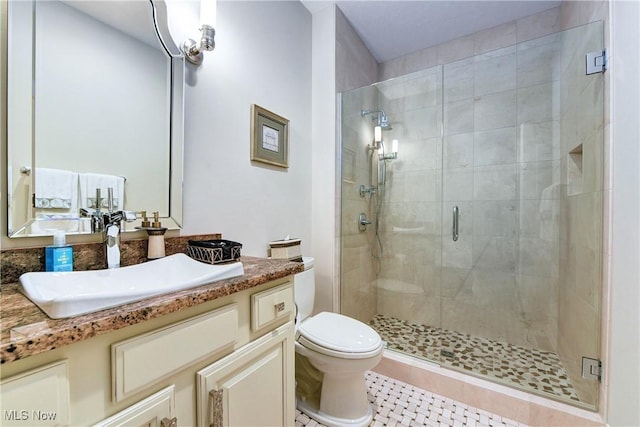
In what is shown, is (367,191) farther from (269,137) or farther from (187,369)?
(187,369)

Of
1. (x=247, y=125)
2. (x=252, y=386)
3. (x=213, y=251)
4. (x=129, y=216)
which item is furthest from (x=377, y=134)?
(x=252, y=386)

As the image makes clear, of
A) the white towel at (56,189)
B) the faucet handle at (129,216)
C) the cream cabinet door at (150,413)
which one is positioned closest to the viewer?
the cream cabinet door at (150,413)

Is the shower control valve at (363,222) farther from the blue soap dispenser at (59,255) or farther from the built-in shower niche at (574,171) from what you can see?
the blue soap dispenser at (59,255)

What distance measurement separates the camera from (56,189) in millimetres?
864

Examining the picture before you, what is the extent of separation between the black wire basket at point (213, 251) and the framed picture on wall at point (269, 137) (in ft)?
2.00

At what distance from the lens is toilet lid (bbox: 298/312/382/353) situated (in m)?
1.28

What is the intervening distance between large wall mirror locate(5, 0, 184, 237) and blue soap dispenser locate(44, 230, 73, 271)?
0.20 ft

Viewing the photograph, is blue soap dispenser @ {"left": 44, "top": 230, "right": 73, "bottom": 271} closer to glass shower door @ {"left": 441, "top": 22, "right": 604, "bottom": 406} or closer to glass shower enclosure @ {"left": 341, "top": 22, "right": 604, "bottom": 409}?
glass shower enclosure @ {"left": 341, "top": 22, "right": 604, "bottom": 409}

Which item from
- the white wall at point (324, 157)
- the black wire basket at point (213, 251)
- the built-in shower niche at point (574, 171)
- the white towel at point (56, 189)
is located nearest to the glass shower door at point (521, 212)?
the built-in shower niche at point (574, 171)

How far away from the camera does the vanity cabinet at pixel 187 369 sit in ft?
1.63

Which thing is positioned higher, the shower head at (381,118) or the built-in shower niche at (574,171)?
the shower head at (381,118)

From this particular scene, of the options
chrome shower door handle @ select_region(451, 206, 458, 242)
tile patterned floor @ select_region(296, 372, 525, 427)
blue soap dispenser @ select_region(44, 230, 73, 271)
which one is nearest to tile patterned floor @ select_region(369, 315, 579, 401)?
tile patterned floor @ select_region(296, 372, 525, 427)

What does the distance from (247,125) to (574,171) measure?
203 cm

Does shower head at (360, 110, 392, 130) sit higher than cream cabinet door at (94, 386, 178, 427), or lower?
higher
